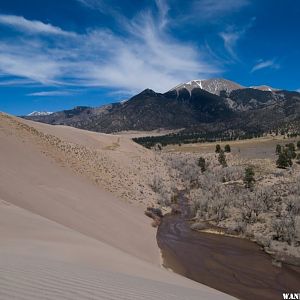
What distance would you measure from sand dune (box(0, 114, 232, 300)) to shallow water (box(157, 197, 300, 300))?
148 cm

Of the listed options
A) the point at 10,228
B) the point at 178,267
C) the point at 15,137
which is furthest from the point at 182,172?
the point at 10,228

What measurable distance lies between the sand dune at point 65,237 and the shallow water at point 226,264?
1.48 m

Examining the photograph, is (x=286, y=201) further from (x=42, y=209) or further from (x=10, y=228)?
(x=10, y=228)

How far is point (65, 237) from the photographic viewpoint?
15641mm

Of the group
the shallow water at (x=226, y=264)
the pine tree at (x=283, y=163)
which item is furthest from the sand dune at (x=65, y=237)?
the pine tree at (x=283, y=163)

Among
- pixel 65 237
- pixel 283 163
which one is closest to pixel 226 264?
pixel 65 237

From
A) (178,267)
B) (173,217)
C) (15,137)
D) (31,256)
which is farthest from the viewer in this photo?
(15,137)

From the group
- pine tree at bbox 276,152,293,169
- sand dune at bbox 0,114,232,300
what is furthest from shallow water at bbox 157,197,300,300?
pine tree at bbox 276,152,293,169

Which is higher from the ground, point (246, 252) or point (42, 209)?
point (42, 209)

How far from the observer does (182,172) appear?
58594mm

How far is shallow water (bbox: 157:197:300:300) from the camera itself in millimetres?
18094

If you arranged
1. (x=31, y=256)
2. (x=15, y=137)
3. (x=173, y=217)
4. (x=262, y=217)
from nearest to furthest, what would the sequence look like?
1. (x=31, y=256)
2. (x=262, y=217)
3. (x=173, y=217)
4. (x=15, y=137)

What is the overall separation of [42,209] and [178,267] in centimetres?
800

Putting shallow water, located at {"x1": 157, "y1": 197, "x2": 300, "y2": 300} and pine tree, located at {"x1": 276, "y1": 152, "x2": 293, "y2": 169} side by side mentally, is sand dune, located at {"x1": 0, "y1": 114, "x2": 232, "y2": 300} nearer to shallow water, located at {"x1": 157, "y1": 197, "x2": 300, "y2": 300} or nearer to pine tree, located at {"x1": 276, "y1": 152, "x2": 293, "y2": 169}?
shallow water, located at {"x1": 157, "y1": 197, "x2": 300, "y2": 300}
